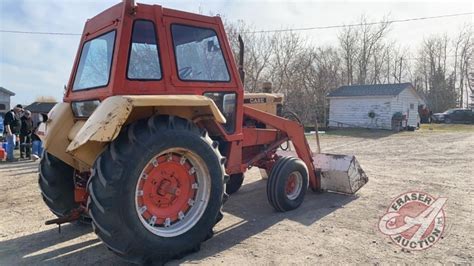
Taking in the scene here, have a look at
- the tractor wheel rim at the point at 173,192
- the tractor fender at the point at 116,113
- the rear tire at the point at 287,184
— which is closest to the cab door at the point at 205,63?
the tractor fender at the point at 116,113

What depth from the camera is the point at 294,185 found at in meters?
5.77

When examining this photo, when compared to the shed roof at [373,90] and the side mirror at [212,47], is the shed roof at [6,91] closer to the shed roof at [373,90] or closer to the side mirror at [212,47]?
the shed roof at [373,90]

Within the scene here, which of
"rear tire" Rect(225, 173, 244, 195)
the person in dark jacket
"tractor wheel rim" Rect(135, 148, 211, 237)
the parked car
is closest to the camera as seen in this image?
"tractor wheel rim" Rect(135, 148, 211, 237)

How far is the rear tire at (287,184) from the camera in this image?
211 inches

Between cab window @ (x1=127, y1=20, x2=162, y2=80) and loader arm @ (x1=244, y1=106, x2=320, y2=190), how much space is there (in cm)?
173

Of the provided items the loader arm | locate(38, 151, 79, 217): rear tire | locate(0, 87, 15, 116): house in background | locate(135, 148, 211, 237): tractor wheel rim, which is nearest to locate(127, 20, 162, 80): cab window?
locate(135, 148, 211, 237): tractor wheel rim

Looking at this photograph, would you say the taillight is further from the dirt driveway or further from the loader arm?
the loader arm

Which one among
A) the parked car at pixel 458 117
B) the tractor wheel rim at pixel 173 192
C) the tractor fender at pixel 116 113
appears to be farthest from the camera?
the parked car at pixel 458 117

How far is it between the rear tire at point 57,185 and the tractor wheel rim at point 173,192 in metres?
1.36

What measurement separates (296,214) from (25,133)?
33.4 feet

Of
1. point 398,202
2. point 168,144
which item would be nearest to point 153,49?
point 168,144

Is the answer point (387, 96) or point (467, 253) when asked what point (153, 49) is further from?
point (387, 96)

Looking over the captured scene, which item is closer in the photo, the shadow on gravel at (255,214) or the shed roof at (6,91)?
the shadow on gravel at (255,214)

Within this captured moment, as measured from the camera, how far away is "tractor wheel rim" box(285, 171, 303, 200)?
5.67 meters
